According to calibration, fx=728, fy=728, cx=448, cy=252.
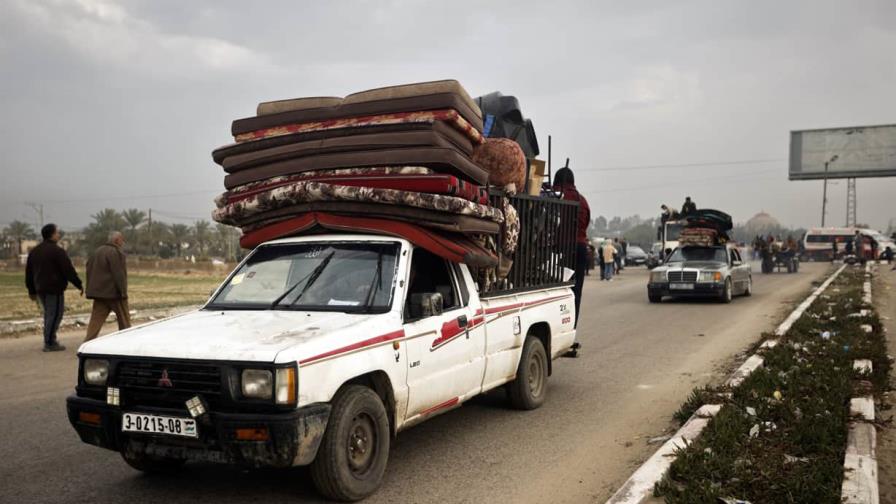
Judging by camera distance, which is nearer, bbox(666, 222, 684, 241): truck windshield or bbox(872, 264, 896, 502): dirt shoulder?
bbox(872, 264, 896, 502): dirt shoulder

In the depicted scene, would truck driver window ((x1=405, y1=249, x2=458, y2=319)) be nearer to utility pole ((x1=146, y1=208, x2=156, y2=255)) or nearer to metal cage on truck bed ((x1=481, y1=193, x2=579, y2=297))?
metal cage on truck bed ((x1=481, y1=193, x2=579, y2=297))

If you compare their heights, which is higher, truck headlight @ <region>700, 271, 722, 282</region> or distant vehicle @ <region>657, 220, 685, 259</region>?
distant vehicle @ <region>657, 220, 685, 259</region>

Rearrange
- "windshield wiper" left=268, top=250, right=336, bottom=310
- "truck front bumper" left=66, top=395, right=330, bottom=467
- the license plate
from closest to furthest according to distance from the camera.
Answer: "truck front bumper" left=66, top=395, right=330, bottom=467 < the license plate < "windshield wiper" left=268, top=250, right=336, bottom=310

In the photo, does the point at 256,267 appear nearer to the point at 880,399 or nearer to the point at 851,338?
the point at 880,399

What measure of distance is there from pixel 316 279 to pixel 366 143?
3.76ft

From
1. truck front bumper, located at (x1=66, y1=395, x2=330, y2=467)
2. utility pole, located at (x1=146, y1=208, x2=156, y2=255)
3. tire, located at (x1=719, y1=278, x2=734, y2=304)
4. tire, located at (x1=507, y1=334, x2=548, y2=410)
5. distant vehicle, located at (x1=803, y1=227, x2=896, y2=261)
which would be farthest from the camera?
utility pole, located at (x1=146, y1=208, x2=156, y2=255)

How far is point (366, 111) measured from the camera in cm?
577

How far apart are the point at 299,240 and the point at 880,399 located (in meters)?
5.38

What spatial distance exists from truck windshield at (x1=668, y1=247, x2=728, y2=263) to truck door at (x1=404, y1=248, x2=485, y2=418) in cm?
1427

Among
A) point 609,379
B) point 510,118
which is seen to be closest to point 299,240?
point 609,379

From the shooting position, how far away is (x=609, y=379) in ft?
27.8

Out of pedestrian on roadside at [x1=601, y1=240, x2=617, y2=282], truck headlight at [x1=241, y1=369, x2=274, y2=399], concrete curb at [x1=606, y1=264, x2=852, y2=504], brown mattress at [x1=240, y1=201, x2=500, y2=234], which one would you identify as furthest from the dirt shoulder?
pedestrian on roadside at [x1=601, y1=240, x2=617, y2=282]

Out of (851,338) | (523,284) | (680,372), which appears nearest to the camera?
(523,284)

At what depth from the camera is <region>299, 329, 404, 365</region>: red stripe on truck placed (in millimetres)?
4049
